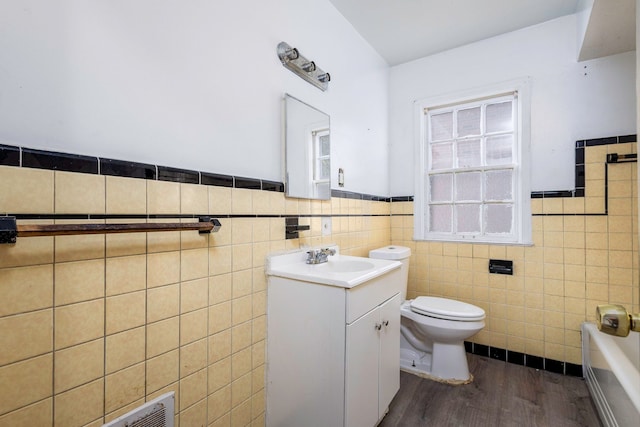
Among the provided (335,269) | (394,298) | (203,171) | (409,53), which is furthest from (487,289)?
(203,171)

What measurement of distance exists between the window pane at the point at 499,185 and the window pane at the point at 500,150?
82 mm

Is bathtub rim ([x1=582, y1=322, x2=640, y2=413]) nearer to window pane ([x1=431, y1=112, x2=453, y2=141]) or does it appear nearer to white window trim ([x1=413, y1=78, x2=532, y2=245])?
white window trim ([x1=413, y1=78, x2=532, y2=245])

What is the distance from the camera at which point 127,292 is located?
94cm

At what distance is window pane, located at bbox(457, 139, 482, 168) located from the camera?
242 centimetres

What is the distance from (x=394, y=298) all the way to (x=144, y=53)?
1.56m

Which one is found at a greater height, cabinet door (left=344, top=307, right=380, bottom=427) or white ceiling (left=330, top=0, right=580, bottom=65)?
white ceiling (left=330, top=0, right=580, bottom=65)

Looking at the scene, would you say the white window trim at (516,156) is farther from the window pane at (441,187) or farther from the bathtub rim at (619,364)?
the bathtub rim at (619,364)

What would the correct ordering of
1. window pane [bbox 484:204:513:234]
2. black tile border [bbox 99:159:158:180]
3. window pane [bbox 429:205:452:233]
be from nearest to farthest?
black tile border [bbox 99:159:158:180], window pane [bbox 484:204:513:234], window pane [bbox 429:205:452:233]

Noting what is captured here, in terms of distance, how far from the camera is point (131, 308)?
3.13ft

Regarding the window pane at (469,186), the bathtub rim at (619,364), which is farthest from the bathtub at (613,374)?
the window pane at (469,186)

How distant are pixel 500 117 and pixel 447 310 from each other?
1.60 metres

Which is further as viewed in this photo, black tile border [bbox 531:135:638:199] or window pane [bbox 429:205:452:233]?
window pane [bbox 429:205:452:233]

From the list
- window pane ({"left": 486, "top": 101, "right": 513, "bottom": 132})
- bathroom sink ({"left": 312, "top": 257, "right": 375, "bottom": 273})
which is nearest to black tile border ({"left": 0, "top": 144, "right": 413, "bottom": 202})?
bathroom sink ({"left": 312, "top": 257, "right": 375, "bottom": 273})

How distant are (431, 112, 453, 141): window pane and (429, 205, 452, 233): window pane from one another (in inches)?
24.2
